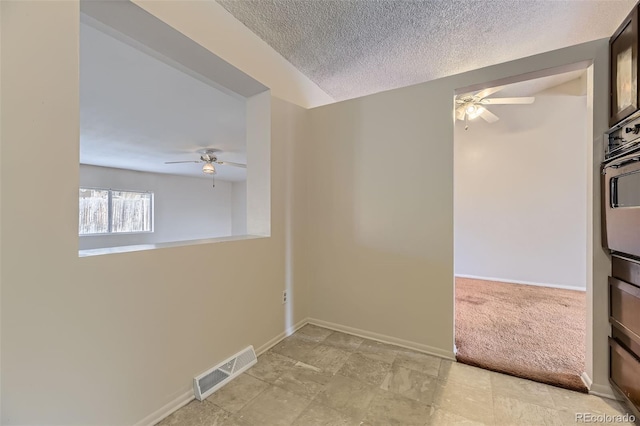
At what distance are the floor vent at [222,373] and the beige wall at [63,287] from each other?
77mm

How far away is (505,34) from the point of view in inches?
87.4

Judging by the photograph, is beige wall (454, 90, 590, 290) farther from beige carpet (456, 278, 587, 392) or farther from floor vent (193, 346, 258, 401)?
floor vent (193, 346, 258, 401)

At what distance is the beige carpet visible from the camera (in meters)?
1.80

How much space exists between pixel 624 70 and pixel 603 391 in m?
1.88

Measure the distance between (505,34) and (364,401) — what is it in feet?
10.4

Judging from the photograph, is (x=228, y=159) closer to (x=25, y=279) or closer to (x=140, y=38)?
(x=140, y=38)

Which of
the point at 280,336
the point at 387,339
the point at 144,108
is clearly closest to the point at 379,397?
the point at 387,339

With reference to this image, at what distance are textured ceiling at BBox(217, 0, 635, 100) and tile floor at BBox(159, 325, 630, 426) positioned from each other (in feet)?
8.92

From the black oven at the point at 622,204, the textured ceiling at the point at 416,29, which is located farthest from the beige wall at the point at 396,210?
the textured ceiling at the point at 416,29

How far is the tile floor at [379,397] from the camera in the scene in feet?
4.53

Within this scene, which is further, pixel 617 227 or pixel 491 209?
pixel 491 209

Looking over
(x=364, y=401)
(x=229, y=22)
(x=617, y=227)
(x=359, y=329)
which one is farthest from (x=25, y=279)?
(x=617, y=227)

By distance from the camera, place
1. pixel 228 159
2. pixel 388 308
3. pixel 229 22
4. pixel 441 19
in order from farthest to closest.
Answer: pixel 228 159 < pixel 388 308 < pixel 441 19 < pixel 229 22

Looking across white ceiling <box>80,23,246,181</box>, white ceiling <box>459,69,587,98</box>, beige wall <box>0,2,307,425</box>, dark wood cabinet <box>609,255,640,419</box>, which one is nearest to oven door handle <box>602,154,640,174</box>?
dark wood cabinet <box>609,255,640,419</box>
